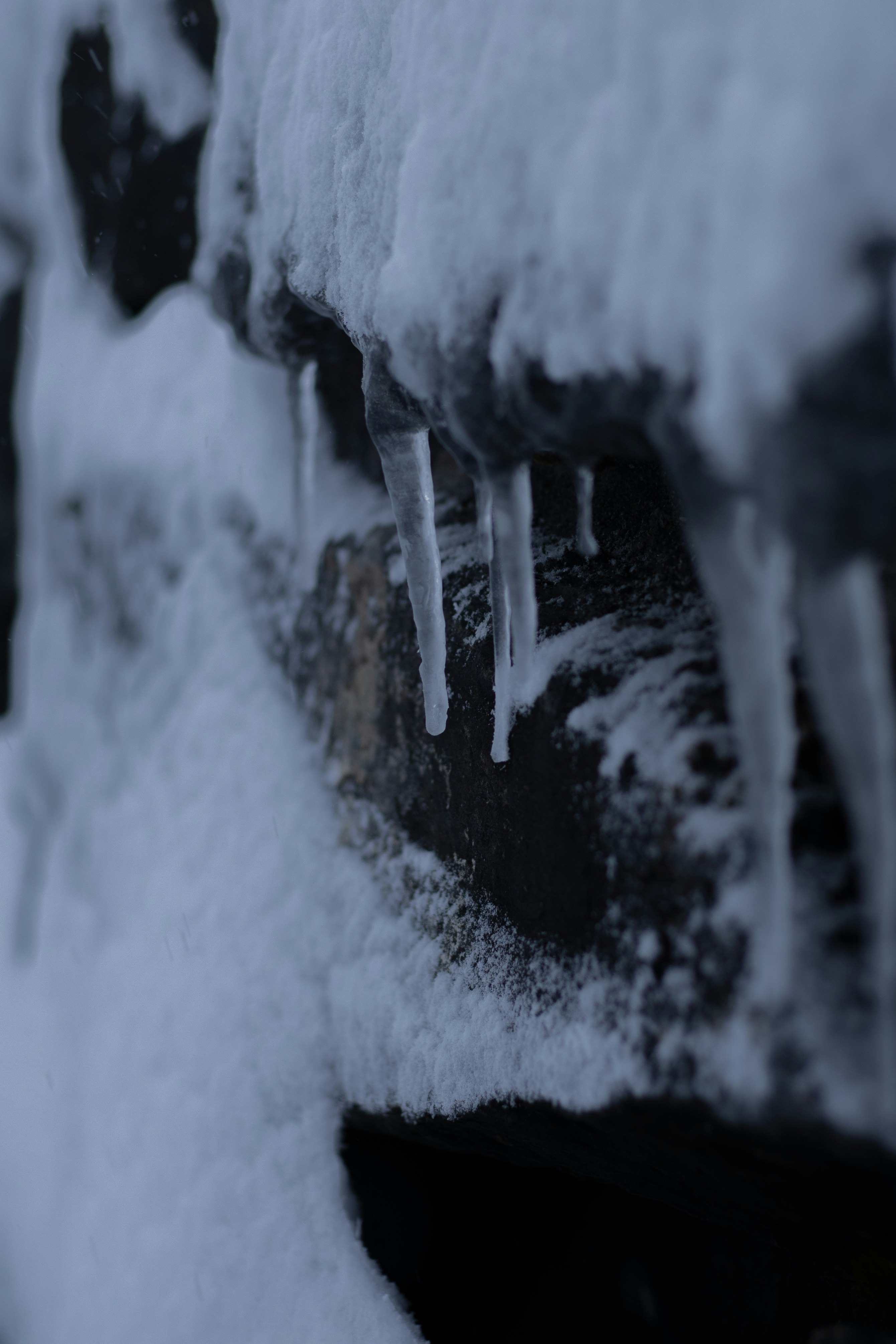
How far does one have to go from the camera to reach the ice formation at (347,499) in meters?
0.70

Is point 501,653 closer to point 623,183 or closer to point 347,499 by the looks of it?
point 623,183

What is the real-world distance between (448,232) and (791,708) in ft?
2.28

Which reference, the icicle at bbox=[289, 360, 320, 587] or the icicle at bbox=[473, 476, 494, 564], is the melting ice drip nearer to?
the icicle at bbox=[473, 476, 494, 564]

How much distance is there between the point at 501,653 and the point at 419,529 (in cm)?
24

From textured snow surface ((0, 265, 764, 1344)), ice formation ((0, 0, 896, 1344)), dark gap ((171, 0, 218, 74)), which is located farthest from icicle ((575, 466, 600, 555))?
dark gap ((171, 0, 218, 74))

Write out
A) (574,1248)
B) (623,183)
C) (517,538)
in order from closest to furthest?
(623,183) < (517,538) < (574,1248)

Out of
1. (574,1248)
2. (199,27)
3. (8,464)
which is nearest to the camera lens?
(574,1248)

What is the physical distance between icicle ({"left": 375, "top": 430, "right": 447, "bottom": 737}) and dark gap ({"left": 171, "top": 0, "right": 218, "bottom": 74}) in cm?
199

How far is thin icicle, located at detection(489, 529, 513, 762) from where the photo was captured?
1.32 metres

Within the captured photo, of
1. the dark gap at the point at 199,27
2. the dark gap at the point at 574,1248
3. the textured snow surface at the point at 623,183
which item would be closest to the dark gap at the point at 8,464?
the dark gap at the point at 199,27

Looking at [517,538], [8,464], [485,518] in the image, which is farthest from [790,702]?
[8,464]

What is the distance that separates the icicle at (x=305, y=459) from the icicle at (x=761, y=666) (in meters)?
1.49

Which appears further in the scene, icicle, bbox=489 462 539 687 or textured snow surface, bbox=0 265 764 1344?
textured snow surface, bbox=0 265 764 1344

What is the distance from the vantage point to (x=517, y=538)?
1.06 metres
